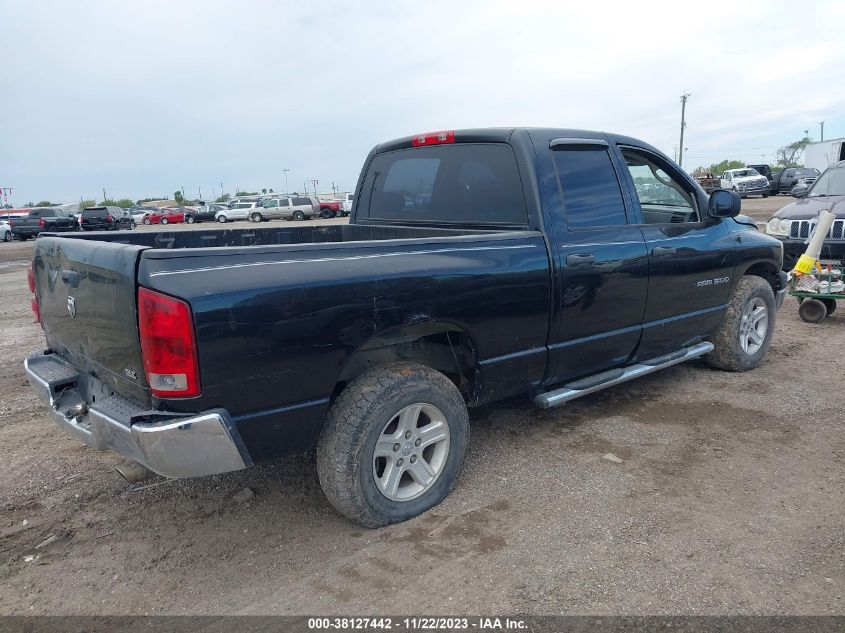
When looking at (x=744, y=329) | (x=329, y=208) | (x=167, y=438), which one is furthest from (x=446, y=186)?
(x=329, y=208)

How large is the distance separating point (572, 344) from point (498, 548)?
1388 mm

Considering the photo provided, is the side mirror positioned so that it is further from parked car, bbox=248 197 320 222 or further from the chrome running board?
parked car, bbox=248 197 320 222

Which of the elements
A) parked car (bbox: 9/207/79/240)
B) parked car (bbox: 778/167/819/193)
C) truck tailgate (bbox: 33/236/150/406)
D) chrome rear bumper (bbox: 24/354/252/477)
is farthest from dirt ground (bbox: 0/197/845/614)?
parked car (bbox: 778/167/819/193)

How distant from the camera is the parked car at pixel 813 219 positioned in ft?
24.7

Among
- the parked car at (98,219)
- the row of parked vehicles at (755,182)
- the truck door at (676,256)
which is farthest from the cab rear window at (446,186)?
the row of parked vehicles at (755,182)

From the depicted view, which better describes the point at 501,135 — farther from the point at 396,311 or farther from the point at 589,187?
the point at 396,311

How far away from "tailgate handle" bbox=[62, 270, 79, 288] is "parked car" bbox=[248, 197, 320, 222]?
145ft

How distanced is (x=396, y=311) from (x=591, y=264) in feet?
4.75

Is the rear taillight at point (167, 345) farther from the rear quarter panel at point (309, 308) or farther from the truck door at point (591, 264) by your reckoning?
the truck door at point (591, 264)

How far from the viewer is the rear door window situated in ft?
12.8

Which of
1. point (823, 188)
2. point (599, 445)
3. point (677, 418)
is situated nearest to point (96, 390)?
point (599, 445)

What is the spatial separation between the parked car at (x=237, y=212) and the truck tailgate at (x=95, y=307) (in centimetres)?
4718

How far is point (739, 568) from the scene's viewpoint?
2.79 m

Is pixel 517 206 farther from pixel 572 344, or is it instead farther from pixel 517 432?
pixel 517 432
